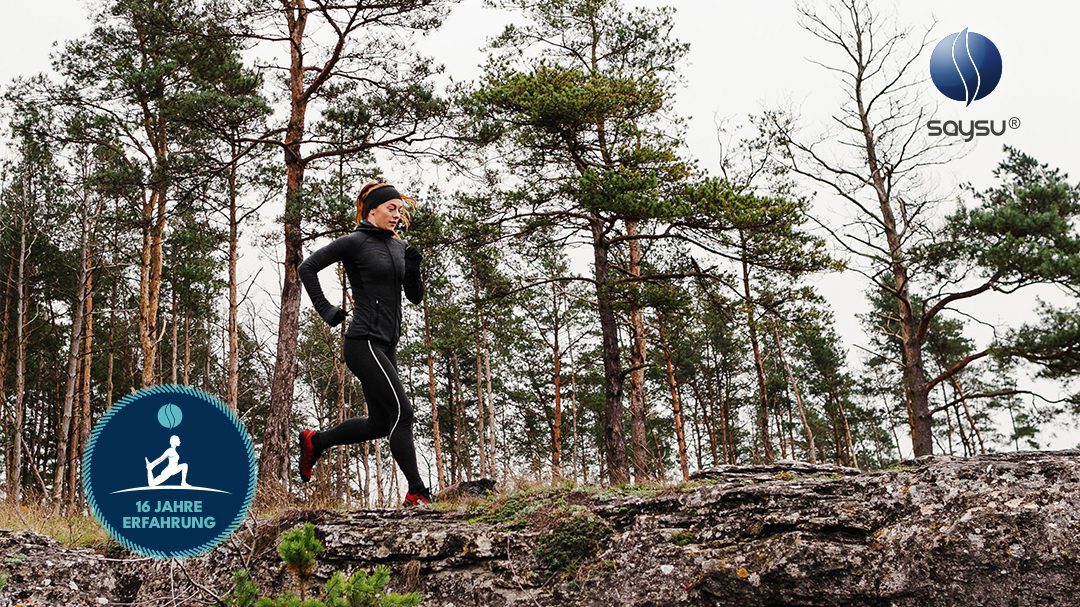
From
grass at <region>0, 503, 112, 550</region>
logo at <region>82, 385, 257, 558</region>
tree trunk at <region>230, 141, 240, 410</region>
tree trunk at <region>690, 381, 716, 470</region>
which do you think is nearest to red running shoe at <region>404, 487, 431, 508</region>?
logo at <region>82, 385, 257, 558</region>

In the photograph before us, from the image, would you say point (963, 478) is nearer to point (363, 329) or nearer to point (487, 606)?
point (487, 606)

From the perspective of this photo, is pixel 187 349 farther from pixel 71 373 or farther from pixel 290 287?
pixel 290 287

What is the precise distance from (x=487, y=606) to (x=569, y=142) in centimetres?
1034

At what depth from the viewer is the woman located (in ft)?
16.2

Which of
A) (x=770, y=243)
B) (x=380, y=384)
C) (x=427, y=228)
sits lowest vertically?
(x=380, y=384)

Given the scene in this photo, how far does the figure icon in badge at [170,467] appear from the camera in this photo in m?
3.41

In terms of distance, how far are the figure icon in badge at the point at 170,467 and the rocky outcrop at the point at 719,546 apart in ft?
1.78

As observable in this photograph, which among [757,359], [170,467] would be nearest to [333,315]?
[170,467]

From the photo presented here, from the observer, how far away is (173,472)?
3.44 meters

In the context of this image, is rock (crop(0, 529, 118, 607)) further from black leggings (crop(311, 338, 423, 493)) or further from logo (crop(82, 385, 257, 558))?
logo (crop(82, 385, 257, 558))

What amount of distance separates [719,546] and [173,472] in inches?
116

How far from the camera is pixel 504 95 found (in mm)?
12586

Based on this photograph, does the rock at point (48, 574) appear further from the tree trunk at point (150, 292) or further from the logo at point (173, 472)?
the tree trunk at point (150, 292)

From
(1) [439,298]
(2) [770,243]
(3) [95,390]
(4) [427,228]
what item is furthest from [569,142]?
(3) [95,390]
